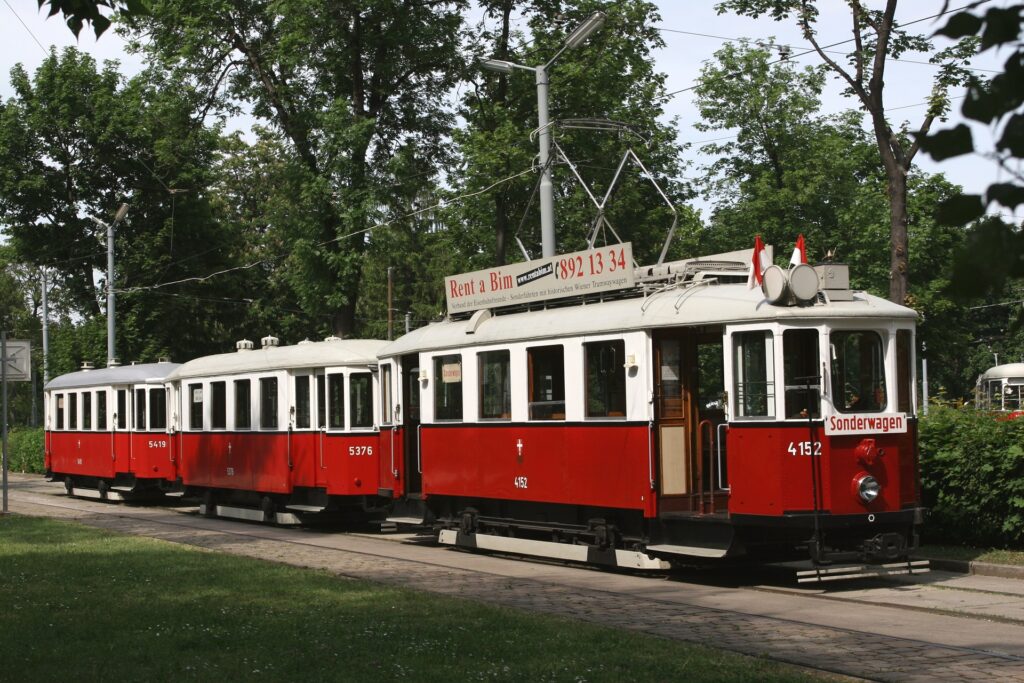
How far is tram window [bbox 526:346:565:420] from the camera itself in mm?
15414

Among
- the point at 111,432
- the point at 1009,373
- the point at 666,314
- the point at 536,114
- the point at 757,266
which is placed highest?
the point at 536,114

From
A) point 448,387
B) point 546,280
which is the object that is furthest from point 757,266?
point 448,387

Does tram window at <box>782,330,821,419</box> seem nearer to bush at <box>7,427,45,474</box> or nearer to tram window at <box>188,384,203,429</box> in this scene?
tram window at <box>188,384,203,429</box>

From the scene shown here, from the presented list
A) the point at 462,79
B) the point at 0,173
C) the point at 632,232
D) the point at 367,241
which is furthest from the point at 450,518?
the point at 0,173

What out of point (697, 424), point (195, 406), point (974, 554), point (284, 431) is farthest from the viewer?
point (195, 406)

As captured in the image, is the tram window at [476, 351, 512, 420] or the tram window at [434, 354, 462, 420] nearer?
the tram window at [476, 351, 512, 420]

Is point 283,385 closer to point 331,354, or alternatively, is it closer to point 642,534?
point 331,354

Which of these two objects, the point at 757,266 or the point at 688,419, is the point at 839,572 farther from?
the point at 757,266

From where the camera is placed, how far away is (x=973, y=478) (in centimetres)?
1544

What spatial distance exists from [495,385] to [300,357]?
243 inches

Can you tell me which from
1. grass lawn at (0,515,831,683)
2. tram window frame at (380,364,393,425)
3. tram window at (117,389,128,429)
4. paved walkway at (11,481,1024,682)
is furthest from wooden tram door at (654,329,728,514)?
tram window at (117,389,128,429)

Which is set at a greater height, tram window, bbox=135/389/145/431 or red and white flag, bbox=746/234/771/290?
red and white flag, bbox=746/234/771/290

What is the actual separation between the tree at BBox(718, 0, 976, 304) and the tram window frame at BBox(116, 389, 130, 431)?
15.9 m

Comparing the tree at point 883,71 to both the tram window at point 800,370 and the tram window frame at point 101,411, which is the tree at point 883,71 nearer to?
the tram window at point 800,370
